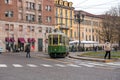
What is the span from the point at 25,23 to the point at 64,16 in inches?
852

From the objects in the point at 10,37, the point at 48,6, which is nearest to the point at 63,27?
the point at 48,6

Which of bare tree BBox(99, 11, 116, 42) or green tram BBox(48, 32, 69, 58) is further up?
bare tree BBox(99, 11, 116, 42)

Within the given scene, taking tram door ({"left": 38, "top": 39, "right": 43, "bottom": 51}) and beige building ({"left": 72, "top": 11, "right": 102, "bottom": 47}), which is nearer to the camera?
tram door ({"left": 38, "top": 39, "right": 43, "bottom": 51})

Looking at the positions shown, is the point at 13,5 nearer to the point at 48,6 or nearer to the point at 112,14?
the point at 48,6

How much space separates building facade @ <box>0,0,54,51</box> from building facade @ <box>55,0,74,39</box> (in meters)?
6.02

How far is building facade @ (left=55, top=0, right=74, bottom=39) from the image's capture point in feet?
341

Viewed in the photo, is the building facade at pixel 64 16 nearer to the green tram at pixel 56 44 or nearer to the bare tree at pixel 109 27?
the bare tree at pixel 109 27

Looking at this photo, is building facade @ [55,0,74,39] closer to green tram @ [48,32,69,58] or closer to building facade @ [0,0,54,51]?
building facade @ [0,0,54,51]

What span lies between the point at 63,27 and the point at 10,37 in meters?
26.0

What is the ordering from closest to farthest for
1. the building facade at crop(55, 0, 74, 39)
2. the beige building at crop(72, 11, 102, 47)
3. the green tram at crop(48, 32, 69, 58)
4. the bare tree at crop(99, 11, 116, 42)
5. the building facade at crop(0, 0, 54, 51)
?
the green tram at crop(48, 32, 69, 58) → the building facade at crop(0, 0, 54, 51) → the bare tree at crop(99, 11, 116, 42) → the building facade at crop(55, 0, 74, 39) → the beige building at crop(72, 11, 102, 47)

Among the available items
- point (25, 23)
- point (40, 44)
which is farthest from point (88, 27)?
point (25, 23)

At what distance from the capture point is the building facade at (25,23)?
274ft

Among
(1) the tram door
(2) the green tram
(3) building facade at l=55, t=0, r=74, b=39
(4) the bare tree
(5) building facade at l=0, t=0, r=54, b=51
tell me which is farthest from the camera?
(3) building facade at l=55, t=0, r=74, b=39

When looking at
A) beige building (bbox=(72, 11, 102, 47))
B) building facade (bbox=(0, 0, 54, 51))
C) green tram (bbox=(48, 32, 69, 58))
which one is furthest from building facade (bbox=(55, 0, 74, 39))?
green tram (bbox=(48, 32, 69, 58))
